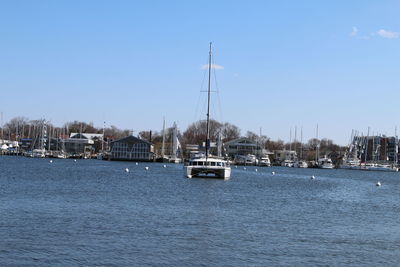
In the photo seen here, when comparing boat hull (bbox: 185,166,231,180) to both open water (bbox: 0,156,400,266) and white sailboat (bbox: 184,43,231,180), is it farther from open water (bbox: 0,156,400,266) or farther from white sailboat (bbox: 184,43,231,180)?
open water (bbox: 0,156,400,266)

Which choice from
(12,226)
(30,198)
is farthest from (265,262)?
(30,198)

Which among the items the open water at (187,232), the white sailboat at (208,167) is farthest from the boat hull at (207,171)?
the open water at (187,232)

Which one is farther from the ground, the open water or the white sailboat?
the white sailboat

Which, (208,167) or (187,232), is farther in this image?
(208,167)

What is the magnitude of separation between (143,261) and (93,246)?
3.32 meters

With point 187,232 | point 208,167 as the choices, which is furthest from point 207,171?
point 187,232

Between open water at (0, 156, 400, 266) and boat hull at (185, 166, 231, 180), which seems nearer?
open water at (0, 156, 400, 266)

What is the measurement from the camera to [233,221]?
35.8m

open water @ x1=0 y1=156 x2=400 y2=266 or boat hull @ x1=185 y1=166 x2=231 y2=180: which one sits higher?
boat hull @ x1=185 y1=166 x2=231 y2=180

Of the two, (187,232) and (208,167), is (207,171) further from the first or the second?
(187,232)

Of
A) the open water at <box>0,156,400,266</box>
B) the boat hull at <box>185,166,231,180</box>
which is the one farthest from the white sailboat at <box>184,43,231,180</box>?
the open water at <box>0,156,400,266</box>

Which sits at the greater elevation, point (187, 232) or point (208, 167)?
point (208, 167)

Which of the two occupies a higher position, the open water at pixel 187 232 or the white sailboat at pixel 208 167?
the white sailboat at pixel 208 167

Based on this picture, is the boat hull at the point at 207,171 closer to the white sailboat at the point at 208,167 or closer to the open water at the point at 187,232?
the white sailboat at the point at 208,167
